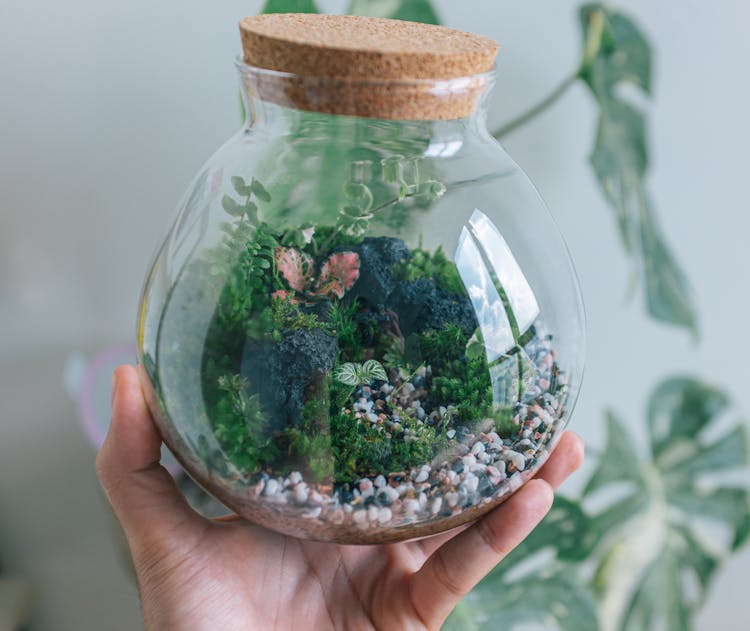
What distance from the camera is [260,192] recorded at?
0.61m

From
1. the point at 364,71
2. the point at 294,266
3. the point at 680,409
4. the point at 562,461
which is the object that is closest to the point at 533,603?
the point at 680,409

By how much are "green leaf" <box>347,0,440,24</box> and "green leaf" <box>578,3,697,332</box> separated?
304mm

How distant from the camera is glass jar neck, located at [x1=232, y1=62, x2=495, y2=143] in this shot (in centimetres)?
56

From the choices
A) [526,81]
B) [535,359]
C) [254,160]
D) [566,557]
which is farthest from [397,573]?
[526,81]

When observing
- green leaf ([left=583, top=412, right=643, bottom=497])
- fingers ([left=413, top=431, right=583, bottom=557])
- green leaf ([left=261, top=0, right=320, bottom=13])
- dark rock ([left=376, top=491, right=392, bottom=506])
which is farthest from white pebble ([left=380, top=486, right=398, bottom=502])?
green leaf ([left=583, top=412, right=643, bottom=497])

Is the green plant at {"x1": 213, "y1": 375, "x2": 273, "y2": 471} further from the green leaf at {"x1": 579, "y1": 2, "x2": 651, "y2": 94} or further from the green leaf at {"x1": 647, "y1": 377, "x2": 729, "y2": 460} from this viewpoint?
the green leaf at {"x1": 647, "y1": 377, "x2": 729, "y2": 460}

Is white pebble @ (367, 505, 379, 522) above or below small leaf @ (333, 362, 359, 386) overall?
below

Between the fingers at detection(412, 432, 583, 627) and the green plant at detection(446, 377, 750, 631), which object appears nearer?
the fingers at detection(412, 432, 583, 627)

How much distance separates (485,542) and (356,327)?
0.98ft

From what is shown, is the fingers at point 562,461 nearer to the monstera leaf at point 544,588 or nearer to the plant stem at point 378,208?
the plant stem at point 378,208

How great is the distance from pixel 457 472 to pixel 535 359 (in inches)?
4.9

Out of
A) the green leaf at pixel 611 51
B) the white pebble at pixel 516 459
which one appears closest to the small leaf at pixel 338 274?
the white pebble at pixel 516 459

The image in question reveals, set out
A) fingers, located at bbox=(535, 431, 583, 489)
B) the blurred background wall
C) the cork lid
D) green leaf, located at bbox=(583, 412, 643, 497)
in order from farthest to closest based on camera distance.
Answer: green leaf, located at bbox=(583, 412, 643, 497) < the blurred background wall < fingers, located at bbox=(535, 431, 583, 489) < the cork lid

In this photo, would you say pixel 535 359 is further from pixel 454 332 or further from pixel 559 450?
pixel 559 450
